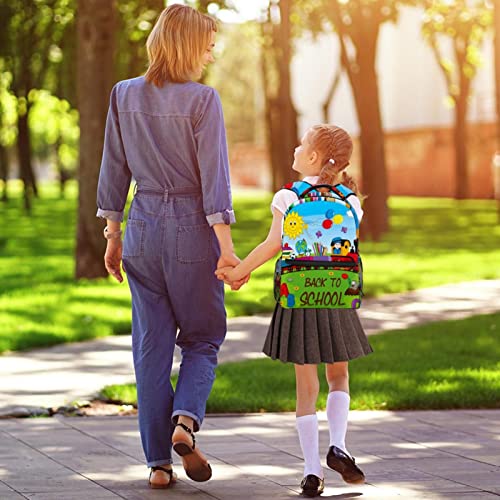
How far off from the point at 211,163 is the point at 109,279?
1085cm

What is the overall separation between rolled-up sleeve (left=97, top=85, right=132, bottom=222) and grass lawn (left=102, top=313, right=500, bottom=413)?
2.34 metres

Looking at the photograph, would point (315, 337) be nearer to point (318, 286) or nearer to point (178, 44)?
point (318, 286)

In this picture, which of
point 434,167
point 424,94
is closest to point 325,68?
point 424,94

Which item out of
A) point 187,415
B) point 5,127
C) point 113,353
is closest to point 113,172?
point 187,415

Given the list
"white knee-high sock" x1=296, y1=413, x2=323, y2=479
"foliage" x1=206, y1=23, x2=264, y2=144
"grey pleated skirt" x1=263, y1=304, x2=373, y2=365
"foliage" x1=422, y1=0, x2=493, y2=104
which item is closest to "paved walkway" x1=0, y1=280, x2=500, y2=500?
"white knee-high sock" x1=296, y1=413, x2=323, y2=479

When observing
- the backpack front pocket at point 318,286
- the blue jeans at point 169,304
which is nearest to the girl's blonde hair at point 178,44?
the blue jeans at point 169,304

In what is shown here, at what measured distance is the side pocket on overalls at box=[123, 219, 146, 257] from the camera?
523 centimetres

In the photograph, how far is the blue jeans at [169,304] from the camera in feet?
17.1

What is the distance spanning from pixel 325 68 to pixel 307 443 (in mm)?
68272

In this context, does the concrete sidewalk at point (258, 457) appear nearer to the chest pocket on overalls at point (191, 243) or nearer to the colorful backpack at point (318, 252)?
the colorful backpack at point (318, 252)

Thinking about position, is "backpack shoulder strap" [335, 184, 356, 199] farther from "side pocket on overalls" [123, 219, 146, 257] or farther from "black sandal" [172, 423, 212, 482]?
"black sandal" [172, 423, 212, 482]

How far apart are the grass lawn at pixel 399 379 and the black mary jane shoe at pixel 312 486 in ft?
7.41

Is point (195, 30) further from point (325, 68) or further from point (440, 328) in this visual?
point (325, 68)

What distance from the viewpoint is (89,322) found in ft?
37.1
